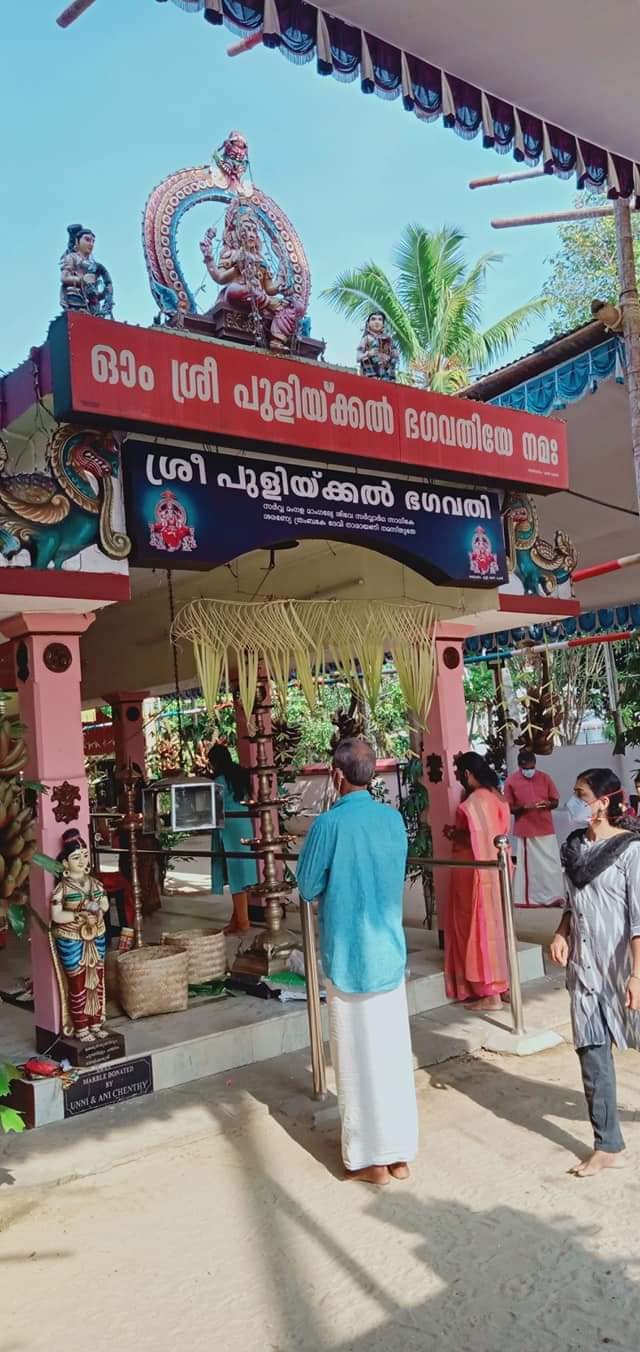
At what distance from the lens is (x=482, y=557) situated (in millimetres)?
6441

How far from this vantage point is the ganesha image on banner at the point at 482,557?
6375mm

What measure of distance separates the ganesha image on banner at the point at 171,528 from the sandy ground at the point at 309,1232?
2684mm

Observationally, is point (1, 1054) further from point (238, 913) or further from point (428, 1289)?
point (238, 913)

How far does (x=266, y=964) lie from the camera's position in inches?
237

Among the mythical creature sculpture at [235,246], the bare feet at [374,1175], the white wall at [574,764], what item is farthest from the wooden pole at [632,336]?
the white wall at [574,764]

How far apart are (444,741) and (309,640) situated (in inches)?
52.0

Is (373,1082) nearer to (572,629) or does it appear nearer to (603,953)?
(603,953)

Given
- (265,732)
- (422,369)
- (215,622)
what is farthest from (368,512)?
(422,369)

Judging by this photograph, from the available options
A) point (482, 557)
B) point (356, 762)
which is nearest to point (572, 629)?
point (482, 557)

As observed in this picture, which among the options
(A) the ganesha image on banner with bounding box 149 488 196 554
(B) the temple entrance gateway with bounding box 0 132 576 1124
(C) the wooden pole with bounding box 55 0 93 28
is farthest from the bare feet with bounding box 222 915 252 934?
(C) the wooden pole with bounding box 55 0 93 28

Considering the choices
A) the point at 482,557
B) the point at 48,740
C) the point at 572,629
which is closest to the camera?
the point at 48,740

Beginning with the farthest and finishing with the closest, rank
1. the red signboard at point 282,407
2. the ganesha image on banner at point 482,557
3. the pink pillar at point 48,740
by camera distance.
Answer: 1. the ganesha image on banner at point 482,557
2. the pink pillar at point 48,740
3. the red signboard at point 282,407

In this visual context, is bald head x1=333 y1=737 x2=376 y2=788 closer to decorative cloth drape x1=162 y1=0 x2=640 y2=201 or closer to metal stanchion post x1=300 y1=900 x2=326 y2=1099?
metal stanchion post x1=300 y1=900 x2=326 y2=1099

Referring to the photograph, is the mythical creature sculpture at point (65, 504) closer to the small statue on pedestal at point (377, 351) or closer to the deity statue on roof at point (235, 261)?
the deity statue on roof at point (235, 261)
